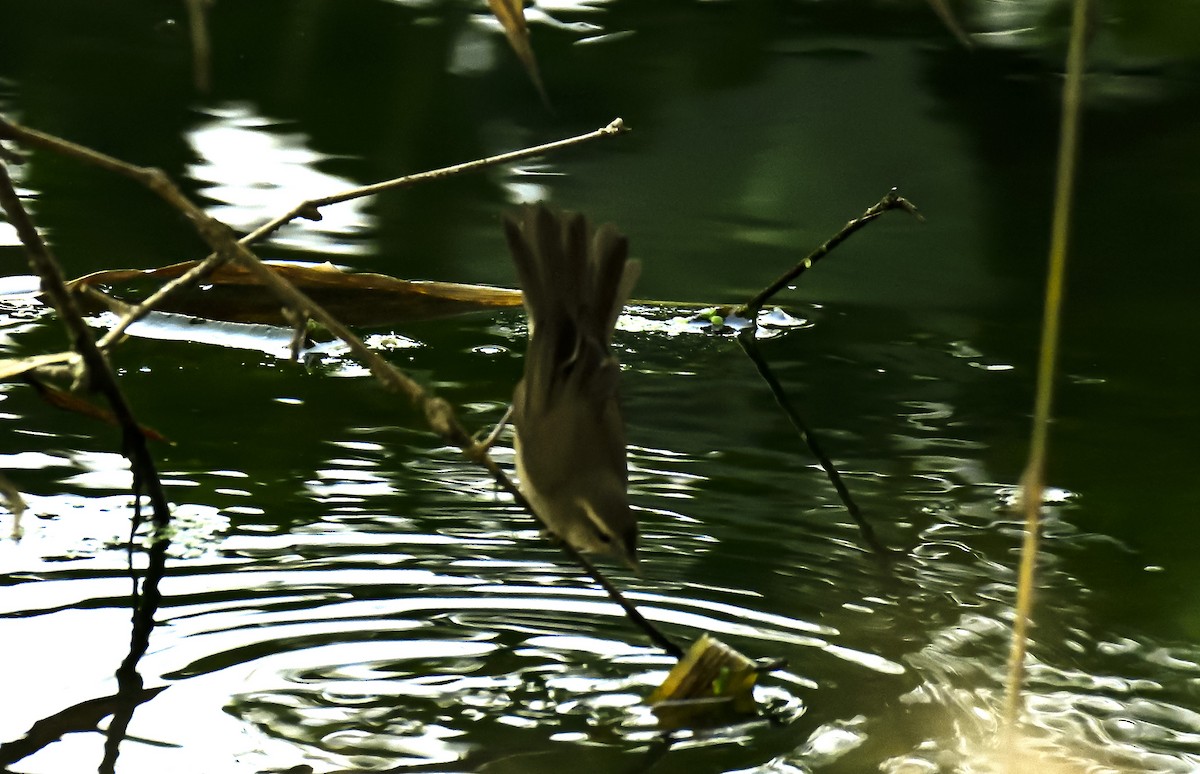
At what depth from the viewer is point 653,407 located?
9.59 feet

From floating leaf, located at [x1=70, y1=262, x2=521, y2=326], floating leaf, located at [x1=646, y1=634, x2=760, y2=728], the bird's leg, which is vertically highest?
floating leaf, located at [x1=70, y1=262, x2=521, y2=326]

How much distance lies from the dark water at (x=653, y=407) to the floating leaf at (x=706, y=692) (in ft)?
0.11

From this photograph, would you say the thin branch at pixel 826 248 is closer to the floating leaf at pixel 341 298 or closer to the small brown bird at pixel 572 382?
the floating leaf at pixel 341 298

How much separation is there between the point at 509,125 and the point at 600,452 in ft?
8.16

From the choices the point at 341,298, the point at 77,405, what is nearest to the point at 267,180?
the point at 341,298

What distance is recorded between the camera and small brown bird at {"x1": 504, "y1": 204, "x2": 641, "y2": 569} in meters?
2.14

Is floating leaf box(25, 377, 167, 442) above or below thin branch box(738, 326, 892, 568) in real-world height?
above

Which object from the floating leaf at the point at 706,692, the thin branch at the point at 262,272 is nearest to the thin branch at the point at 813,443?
the floating leaf at the point at 706,692

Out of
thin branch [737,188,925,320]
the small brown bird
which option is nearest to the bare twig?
thin branch [737,188,925,320]

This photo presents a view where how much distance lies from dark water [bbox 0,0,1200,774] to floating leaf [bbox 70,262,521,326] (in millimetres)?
62

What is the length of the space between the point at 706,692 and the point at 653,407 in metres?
1.11

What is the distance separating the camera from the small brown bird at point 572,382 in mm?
2139

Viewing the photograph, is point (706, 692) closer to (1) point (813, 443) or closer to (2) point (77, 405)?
(2) point (77, 405)

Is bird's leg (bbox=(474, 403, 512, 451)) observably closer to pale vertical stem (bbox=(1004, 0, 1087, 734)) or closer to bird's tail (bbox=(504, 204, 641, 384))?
bird's tail (bbox=(504, 204, 641, 384))
